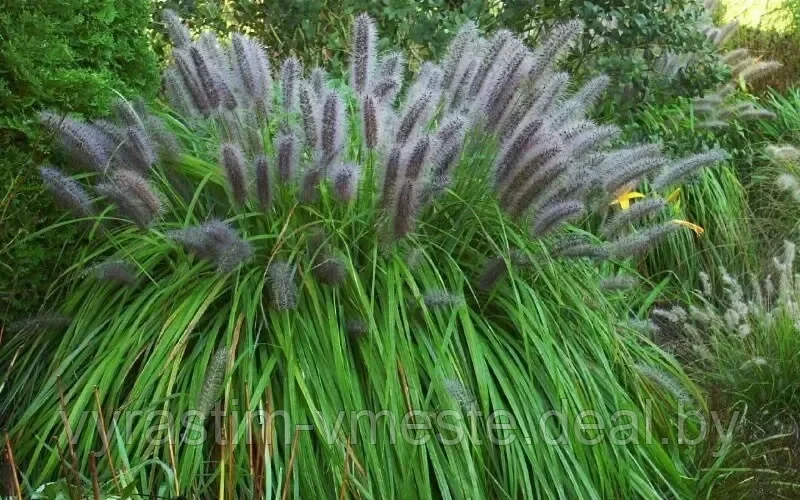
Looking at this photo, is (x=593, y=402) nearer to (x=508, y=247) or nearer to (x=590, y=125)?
(x=508, y=247)

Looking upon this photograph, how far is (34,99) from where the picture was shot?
2969 mm

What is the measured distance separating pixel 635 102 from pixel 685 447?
261 centimetres

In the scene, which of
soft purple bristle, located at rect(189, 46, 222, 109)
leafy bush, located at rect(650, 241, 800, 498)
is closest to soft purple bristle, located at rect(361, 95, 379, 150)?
soft purple bristle, located at rect(189, 46, 222, 109)

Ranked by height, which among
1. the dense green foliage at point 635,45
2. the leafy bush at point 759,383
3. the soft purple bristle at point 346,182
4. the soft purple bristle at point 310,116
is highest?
the dense green foliage at point 635,45

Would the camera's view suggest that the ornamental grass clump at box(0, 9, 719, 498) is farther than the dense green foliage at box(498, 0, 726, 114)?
No

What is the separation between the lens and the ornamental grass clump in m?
2.48

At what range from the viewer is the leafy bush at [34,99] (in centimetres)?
292

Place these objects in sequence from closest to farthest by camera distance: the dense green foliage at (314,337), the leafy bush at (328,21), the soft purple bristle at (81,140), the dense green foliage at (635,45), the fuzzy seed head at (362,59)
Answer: the dense green foliage at (314,337)
the soft purple bristle at (81,140)
the fuzzy seed head at (362,59)
the leafy bush at (328,21)
the dense green foliage at (635,45)

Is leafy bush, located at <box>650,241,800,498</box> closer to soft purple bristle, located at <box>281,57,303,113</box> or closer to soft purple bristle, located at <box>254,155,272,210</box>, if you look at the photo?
soft purple bristle, located at <box>254,155,272,210</box>

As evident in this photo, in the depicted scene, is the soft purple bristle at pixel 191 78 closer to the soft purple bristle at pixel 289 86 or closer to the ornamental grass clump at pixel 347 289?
the ornamental grass clump at pixel 347 289

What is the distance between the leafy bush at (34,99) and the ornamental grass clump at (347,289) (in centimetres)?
13

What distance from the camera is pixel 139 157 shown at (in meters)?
2.79

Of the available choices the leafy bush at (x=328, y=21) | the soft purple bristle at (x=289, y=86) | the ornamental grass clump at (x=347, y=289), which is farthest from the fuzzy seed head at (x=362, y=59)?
the leafy bush at (x=328, y=21)

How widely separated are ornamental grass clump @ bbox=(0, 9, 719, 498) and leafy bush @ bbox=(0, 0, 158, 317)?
13 centimetres
